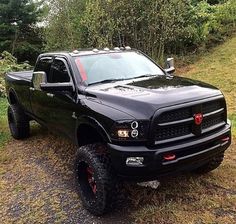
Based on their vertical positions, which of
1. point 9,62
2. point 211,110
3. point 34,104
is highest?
point 211,110

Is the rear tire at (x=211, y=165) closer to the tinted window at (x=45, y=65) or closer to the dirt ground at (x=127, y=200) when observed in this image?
the dirt ground at (x=127, y=200)

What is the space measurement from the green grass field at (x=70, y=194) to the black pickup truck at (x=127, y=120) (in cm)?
32

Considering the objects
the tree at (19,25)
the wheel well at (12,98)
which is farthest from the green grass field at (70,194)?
the tree at (19,25)

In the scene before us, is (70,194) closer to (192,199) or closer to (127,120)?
(192,199)

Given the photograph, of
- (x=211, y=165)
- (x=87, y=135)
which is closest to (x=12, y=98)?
(x=87, y=135)

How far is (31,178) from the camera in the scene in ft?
19.5

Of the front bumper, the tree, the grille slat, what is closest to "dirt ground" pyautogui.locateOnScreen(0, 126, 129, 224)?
the front bumper

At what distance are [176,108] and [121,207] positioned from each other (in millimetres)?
1407

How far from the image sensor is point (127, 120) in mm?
3984

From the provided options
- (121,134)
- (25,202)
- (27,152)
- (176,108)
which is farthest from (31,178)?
(176,108)

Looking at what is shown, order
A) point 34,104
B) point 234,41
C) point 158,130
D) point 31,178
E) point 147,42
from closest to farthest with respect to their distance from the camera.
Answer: point 158,130 → point 31,178 → point 34,104 → point 147,42 → point 234,41

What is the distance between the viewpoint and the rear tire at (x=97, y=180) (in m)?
4.21

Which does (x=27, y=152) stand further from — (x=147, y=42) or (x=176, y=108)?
(x=147, y=42)

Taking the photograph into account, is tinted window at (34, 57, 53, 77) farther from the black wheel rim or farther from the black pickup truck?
the black wheel rim
